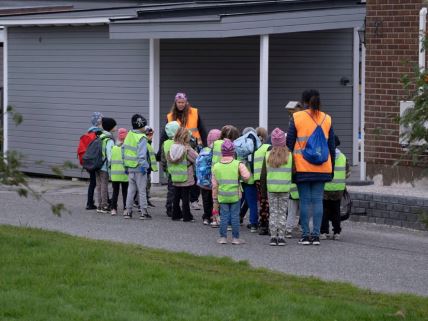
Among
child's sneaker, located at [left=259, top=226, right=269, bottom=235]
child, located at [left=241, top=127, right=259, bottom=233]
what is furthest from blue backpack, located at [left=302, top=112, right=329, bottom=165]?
child's sneaker, located at [left=259, top=226, right=269, bottom=235]

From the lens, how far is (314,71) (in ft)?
69.2

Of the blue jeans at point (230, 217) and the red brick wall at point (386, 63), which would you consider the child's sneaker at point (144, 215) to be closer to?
the blue jeans at point (230, 217)

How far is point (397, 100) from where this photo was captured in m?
15.9

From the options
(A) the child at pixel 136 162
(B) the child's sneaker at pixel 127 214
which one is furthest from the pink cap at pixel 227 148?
(B) the child's sneaker at pixel 127 214


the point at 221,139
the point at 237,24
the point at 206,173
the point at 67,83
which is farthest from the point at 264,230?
the point at 67,83

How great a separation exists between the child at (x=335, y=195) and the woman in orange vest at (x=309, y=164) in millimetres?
421

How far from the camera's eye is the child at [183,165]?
47.8 feet

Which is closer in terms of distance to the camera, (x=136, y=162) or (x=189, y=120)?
(x=136, y=162)

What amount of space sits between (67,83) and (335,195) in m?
8.75

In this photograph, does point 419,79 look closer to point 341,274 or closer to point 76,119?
point 341,274

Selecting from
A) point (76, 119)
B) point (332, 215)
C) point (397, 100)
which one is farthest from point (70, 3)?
point (332, 215)

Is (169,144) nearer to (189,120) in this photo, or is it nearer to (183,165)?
(183,165)

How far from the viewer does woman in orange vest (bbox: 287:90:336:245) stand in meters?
12.4

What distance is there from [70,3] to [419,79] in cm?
1776
